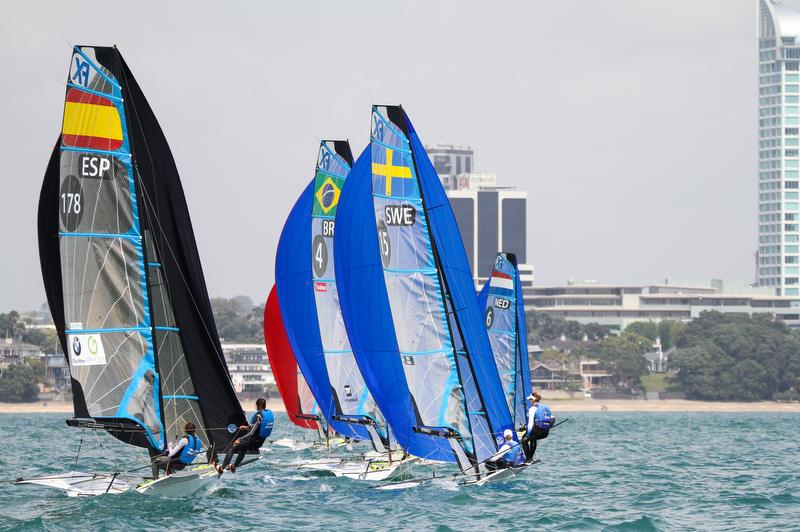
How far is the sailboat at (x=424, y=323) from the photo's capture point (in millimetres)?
30078

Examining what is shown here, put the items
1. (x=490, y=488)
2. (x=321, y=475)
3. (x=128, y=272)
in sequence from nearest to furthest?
(x=128, y=272) → (x=490, y=488) → (x=321, y=475)

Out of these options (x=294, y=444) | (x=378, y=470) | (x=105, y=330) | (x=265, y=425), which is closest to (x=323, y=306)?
(x=378, y=470)

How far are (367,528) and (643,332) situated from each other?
161 m

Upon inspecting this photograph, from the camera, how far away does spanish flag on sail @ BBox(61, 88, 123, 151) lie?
2669 centimetres

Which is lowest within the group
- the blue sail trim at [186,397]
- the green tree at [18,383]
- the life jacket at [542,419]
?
the green tree at [18,383]

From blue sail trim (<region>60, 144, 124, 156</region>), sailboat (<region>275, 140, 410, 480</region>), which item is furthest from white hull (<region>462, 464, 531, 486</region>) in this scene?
blue sail trim (<region>60, 144, 124, 156</region>)

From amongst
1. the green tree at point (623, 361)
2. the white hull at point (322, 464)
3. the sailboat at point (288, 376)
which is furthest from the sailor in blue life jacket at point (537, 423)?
the green tree at point (623, 361)

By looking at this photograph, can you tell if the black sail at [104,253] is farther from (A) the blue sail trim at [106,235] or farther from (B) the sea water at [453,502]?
(B) the sea water at [453,502]

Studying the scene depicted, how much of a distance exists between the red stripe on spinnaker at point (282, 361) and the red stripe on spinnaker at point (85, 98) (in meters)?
16.3

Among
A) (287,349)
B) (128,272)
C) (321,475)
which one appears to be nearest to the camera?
(128,272)

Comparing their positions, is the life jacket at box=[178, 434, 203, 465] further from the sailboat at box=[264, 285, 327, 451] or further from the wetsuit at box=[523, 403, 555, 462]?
the sailboat at box=[264, 285, 327, 451]

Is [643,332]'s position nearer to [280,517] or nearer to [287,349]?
[287,349]

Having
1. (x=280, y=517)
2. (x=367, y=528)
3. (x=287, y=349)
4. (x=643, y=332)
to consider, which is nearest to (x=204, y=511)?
(x=280, y=517)

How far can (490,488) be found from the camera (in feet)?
98.5
